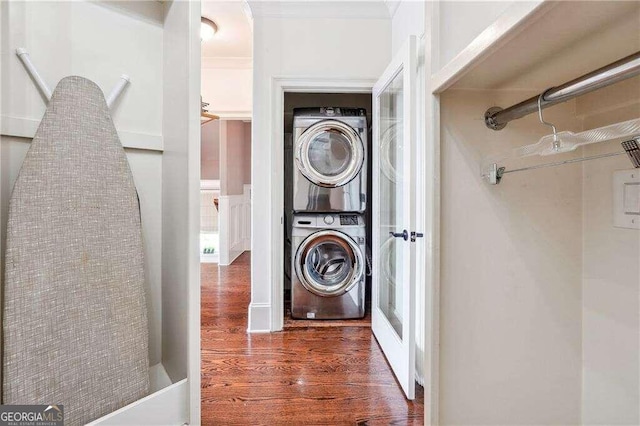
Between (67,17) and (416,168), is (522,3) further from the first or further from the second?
(67,17)

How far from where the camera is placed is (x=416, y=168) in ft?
5.76

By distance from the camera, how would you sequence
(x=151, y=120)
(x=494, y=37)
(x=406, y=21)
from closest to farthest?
(x=494, y=37) < (x=151, y=120) < (x=406, y=21)

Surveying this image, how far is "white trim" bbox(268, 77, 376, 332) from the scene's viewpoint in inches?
97.5

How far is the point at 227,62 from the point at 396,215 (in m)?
3.11

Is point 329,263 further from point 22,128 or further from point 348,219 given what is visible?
point 22,128

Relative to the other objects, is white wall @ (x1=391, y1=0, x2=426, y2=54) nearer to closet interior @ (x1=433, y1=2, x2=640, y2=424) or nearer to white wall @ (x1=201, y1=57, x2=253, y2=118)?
closet interior @ (x1=433, y1=2, x2=640, y2=424)

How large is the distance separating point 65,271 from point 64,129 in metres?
0.46

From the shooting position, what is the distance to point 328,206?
2.72m

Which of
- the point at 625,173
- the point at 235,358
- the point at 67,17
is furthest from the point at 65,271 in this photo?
the point at 625,173

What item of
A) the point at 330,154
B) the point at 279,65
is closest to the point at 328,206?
the point at 330,154

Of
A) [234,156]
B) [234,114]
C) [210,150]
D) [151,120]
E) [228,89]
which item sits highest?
[228,89]

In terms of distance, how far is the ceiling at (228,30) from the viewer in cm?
282

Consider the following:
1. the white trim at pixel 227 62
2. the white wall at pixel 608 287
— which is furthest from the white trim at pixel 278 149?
the white wall at pixel 608 287

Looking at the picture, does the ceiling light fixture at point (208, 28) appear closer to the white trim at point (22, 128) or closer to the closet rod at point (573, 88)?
the white trim at point (22, 128)
